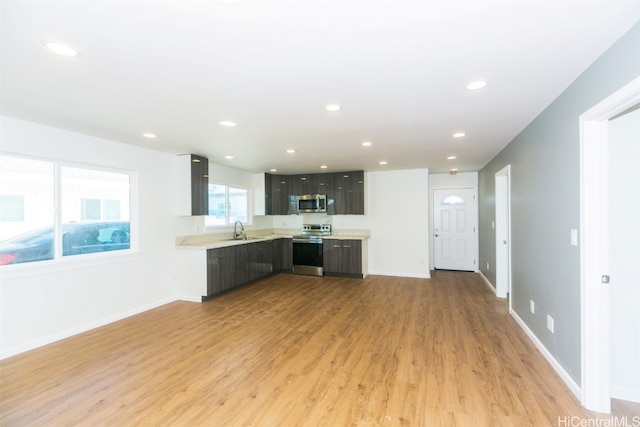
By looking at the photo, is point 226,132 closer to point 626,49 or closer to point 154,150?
point 154,150

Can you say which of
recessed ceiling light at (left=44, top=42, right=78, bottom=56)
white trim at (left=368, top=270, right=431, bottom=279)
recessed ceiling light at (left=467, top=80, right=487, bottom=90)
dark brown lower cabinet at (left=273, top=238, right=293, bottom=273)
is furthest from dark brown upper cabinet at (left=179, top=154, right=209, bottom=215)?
recessed ceiling light at (left=467, top=80, right=487, bottom=90)

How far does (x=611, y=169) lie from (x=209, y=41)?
2.99 metres

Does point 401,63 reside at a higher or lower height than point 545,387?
higher

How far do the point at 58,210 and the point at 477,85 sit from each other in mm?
4495

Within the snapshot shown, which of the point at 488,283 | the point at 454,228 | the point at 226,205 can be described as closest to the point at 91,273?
the point at 226,205

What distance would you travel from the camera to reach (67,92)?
7.77ft

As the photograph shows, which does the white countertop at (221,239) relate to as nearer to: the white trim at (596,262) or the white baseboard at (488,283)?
the white baseboard at (488,283)

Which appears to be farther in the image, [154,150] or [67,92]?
[154,150]

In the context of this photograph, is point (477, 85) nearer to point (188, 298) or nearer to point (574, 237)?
point (574, 237)

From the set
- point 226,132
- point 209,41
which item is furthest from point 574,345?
point 226,132

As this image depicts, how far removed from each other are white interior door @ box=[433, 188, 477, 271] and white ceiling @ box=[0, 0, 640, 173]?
385 centimetres

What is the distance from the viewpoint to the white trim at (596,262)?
2072mm

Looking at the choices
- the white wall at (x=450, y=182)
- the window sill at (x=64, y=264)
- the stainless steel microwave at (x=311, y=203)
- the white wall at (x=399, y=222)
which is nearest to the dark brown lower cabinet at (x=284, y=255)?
the stainless steel microwave at (x=311, y=203)

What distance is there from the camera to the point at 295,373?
8.63 feet
